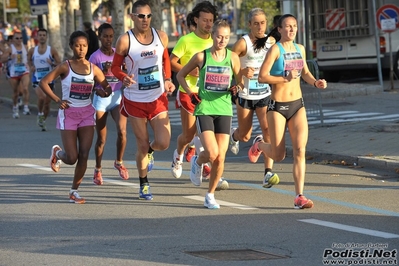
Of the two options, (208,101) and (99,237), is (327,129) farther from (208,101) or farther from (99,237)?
(99,237)

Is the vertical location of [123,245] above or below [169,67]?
below

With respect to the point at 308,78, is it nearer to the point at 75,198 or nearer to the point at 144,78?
the point at 144,78

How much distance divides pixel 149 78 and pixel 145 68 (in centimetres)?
12

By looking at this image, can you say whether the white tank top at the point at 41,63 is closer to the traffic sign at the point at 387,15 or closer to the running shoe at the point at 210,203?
the traffic sign at the point at 387,15

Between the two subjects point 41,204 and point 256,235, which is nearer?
point 256,235

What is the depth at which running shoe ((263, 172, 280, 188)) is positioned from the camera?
35.7ft

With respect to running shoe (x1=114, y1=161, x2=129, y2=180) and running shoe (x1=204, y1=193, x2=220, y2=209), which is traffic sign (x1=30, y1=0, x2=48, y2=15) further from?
running shoe (x1=204, y1=193, x2=220, y2=209)

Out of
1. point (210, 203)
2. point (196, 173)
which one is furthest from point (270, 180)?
point (210, 203)

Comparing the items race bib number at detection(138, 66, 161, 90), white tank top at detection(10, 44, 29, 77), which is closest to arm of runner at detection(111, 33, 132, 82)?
race bib number at detection(138, 66, 161, 90)

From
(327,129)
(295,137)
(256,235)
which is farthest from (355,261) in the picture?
(327,129)

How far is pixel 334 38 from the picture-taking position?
91.2 feet

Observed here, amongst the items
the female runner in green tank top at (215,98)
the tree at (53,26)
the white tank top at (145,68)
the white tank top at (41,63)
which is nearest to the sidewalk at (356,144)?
the female runner in green tank top at (215,98)

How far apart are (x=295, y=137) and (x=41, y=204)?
2781 millimetres

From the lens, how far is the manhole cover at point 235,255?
300 inches
